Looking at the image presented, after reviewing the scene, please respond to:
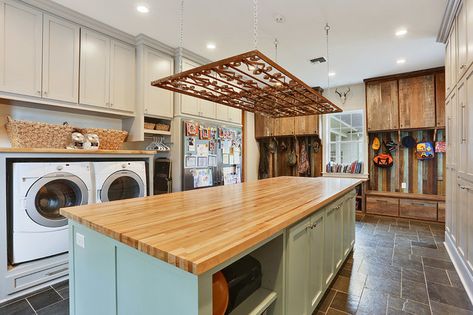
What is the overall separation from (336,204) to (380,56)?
304 cm

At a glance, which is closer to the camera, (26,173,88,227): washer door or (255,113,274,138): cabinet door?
(26,173,88,227): washer door

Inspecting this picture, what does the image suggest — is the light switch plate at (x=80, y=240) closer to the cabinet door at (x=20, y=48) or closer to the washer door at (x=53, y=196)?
the washer door at (x=53, y=196)

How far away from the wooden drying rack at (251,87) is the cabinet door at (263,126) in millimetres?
2564

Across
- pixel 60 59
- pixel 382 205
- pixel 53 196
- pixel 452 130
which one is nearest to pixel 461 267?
pixel 452 130

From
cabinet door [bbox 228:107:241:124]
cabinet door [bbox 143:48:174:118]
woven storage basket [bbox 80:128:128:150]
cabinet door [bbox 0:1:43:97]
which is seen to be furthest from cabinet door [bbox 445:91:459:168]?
cabinet door [bbox 0:1:43:97]

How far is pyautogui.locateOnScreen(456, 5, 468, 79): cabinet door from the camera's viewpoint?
234 cm

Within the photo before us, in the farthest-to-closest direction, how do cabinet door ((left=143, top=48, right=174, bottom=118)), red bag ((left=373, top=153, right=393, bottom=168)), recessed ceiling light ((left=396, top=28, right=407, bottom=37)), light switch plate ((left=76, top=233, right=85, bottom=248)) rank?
red bag ((left=373, top=153, right=393, bottom=168)) < cabinet door ((left=143, top=48, right=174, bottom=118)) < recessed ceiling light ((left=396, top=28, right=407, bottom=37)) < light switch plate ((left=76, top=233, right=85, bottom=248))

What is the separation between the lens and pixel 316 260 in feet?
5.66

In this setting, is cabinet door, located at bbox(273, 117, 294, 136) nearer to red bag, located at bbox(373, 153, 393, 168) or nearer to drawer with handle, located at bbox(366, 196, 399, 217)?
red bag, located at bbox(373, 153, 393, 168)

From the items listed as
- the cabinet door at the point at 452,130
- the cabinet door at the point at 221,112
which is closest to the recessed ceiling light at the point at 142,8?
the cabinet door at the point at 221,112

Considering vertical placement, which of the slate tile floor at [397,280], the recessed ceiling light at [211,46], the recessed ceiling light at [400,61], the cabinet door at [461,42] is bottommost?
the slate tile floor at [397,280]

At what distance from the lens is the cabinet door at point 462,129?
7.56 feet

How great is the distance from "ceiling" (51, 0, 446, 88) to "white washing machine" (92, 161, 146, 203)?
68.2 inches

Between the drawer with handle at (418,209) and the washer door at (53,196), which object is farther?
the drawer with handle at (418,209)
